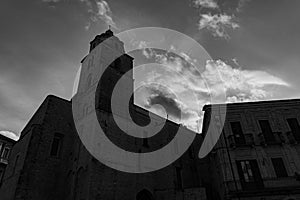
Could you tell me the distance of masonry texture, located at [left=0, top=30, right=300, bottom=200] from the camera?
18.0 metres

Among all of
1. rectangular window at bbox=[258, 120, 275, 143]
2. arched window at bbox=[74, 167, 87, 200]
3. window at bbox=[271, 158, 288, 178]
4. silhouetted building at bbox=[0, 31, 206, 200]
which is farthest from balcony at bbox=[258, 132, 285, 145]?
arched window at bbox=[74, 167, 87, 200]

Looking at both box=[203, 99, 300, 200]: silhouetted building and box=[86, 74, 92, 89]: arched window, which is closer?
box=[203, 99, 300, 200]: silhouetted building

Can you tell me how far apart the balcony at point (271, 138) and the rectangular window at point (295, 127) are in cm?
150

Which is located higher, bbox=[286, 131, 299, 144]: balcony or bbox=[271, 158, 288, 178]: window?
bbox=[286, 131, 299, 144]: balcony

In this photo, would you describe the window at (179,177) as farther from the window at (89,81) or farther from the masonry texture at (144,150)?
the window at (89,81)

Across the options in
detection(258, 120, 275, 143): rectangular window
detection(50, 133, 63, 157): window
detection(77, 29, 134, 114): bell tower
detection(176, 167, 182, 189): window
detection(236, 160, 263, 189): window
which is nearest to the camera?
detection(236, 160, 263, 189): window

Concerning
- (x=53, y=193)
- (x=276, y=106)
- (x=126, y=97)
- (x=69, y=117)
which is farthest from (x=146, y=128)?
(x=276, y=106)

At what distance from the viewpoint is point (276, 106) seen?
2181 centimetres

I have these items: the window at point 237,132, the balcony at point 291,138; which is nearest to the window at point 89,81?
the window at point 237,132

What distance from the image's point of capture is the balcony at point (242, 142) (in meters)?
19.9

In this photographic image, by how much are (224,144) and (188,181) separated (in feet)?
28.0

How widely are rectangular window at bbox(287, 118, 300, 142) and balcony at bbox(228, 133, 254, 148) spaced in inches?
156

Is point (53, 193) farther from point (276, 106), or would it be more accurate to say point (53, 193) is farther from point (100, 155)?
point (276, 106)

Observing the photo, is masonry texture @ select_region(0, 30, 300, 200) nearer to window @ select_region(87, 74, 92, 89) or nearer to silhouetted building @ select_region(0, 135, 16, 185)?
window @ select_region(87, 74, 92, 89)
